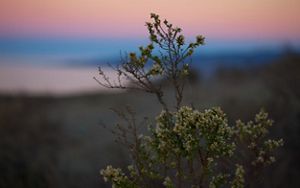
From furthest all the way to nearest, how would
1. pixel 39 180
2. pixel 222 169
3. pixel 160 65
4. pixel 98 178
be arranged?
pixel 98 178, pixel 39 180, pixel 222 169, pixel 160 65

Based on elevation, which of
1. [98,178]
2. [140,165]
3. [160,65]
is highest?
[160,65]

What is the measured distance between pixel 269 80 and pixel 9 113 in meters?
5.97

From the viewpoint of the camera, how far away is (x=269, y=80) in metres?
11.7

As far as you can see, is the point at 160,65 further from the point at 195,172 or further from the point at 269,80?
the point at 269,80

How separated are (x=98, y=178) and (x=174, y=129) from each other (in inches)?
183

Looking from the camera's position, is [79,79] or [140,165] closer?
[140,165]

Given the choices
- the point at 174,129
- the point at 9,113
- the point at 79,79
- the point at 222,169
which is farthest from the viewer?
the point at 79,79

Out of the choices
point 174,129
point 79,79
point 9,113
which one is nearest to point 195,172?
point 174,129

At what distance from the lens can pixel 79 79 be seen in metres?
32.4

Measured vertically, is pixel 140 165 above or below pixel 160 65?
below

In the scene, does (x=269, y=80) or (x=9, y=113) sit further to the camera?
(x=9, y=113)

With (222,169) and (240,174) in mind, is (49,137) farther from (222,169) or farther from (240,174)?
(240,174)

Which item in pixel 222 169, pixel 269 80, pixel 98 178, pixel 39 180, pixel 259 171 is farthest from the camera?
pixel 269 80

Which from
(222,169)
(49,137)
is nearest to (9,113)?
(49,137)
